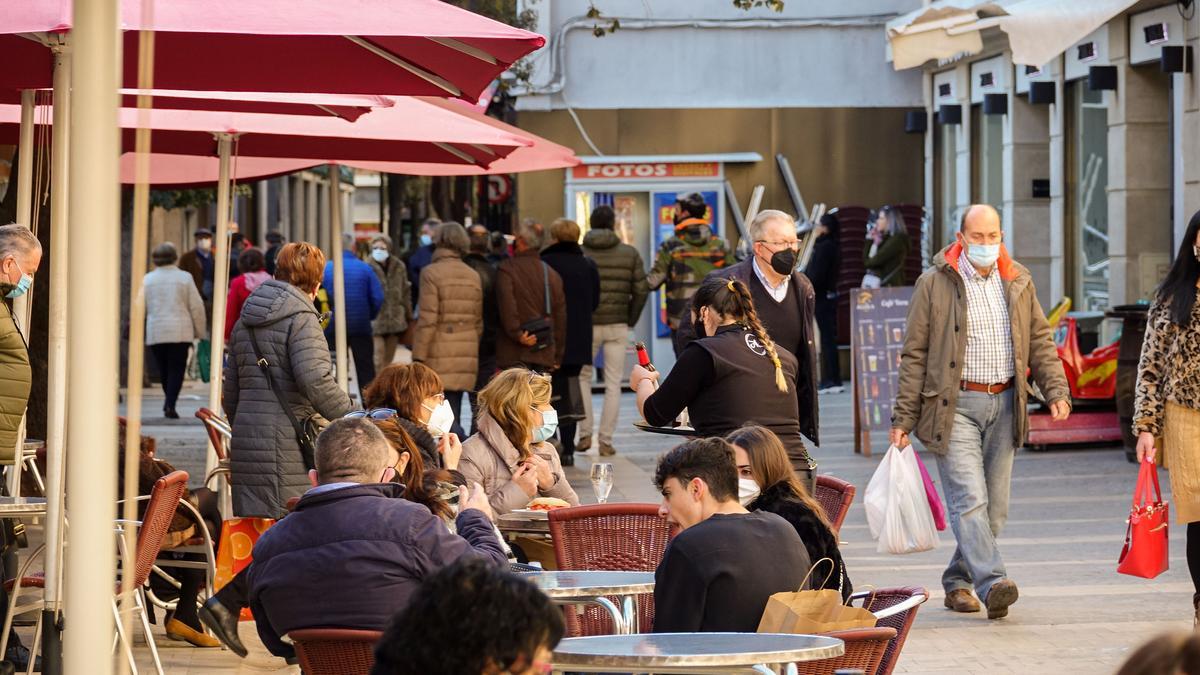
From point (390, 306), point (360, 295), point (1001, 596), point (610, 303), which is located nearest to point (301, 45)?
point (1001, 596)

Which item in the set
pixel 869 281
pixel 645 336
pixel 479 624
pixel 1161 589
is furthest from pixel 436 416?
pixel 645 336

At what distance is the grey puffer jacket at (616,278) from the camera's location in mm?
15539

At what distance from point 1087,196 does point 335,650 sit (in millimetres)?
15429

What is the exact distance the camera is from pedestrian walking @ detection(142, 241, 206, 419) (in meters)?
18.4

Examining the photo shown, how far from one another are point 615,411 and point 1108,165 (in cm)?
561

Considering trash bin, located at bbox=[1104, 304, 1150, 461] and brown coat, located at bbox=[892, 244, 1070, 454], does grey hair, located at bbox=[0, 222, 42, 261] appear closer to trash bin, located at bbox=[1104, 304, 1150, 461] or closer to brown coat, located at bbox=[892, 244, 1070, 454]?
brown coat, located at bbox=[892, 244, 1070, 454]

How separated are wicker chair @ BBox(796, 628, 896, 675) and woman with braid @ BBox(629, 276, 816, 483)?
284 cm

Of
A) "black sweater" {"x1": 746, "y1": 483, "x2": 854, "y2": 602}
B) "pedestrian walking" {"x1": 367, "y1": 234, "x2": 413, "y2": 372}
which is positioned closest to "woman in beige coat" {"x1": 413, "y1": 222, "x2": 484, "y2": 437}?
"pedestrian walking" {"x1": 367, "y1": 234, "x2": 413, "y2": 372}

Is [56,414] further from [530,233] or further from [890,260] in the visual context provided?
[890,260]

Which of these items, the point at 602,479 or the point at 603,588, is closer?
the point at 603,588

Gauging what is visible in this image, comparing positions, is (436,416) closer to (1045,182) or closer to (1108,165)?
(1108,165)

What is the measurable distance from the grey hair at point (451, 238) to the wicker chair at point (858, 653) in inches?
390

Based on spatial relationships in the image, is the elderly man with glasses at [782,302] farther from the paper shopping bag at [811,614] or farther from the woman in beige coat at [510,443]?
the paper shopping bag at [811,614]

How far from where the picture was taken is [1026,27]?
1424cm
